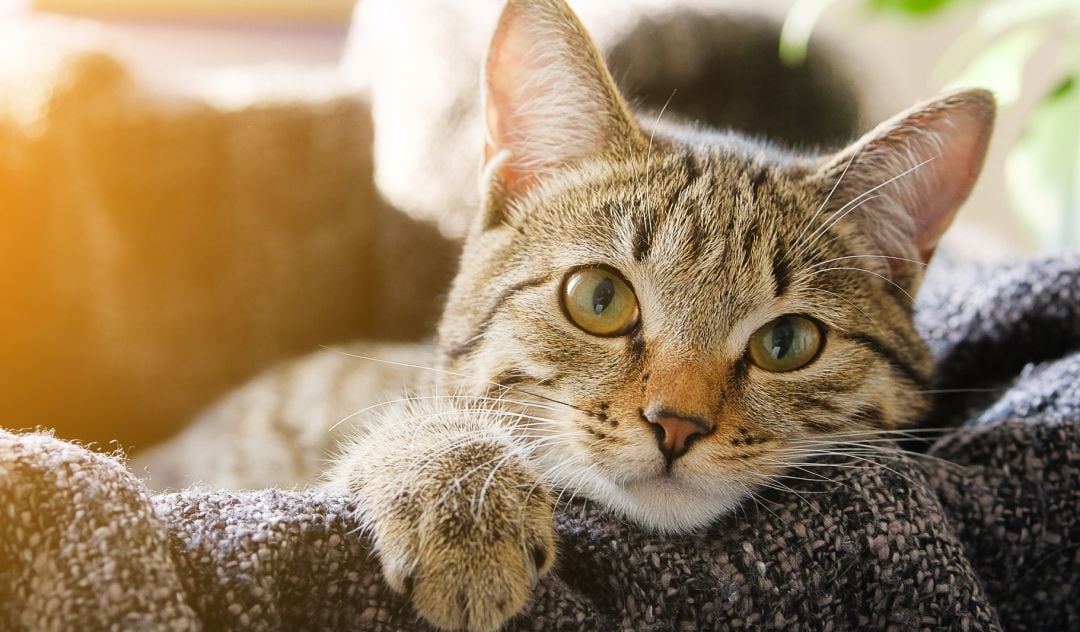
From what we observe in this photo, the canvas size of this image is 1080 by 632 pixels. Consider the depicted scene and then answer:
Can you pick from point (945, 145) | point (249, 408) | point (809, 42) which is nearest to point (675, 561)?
point (945, 145)

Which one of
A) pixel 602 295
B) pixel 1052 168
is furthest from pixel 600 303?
pixel 1052 168

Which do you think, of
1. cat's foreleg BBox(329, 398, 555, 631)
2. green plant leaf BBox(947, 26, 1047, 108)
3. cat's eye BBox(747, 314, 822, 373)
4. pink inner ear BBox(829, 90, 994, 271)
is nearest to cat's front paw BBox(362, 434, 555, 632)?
cat's foreleg BBox(329, 398, 555, 631)

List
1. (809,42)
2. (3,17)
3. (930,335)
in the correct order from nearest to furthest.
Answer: (930,335), (3,17), (809,42)

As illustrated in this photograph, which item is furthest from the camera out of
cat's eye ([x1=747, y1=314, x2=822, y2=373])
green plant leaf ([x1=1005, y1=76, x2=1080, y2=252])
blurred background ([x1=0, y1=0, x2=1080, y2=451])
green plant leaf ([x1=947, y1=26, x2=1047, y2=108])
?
blurred background ([x1=0, y1=0, x2=1080, y2=451])

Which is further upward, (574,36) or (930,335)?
(574,36)

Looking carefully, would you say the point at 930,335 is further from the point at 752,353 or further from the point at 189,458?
the point at 189,458

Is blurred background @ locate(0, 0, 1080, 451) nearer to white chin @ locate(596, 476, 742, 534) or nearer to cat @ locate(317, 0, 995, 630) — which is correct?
cat @ locate(317, 0, 995, 630)
